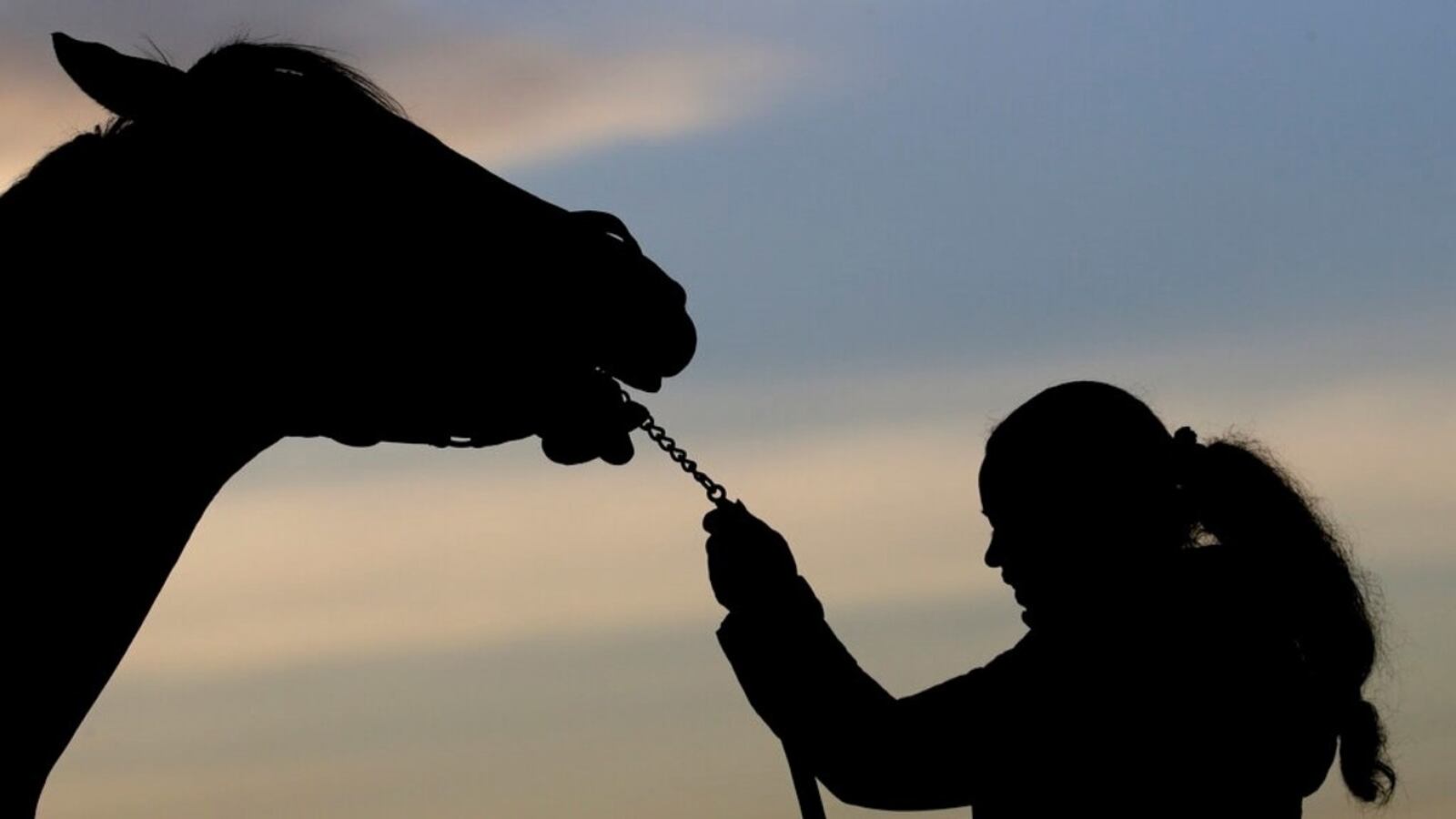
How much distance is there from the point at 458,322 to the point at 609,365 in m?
0.31

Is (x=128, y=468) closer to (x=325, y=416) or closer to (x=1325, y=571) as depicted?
(x=325, y=416)

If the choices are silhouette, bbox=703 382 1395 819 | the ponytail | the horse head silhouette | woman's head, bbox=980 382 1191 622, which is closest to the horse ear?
the horse head silhouette

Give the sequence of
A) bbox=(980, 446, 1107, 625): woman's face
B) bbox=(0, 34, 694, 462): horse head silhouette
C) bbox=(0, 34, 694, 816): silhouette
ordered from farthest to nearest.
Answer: bbox=(980, 446, 1107, 625): woman's face < bbox=(0, 34, 694, 462): horse head silhouette < bbox=(0, 34, 694, 816): silhouette

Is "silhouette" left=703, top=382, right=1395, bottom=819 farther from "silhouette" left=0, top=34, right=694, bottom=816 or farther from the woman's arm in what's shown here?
"silhouette" left=0, top=34, right=694, bottom=816

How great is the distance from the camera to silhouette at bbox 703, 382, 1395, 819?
3.08 m

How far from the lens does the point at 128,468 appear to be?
280cm

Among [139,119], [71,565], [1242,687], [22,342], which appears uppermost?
[139,119]

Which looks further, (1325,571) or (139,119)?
(1325,571)

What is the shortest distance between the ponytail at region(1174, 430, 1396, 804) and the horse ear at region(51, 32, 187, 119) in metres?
2.10

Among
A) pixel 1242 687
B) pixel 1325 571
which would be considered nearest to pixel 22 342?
pixel 1242 687

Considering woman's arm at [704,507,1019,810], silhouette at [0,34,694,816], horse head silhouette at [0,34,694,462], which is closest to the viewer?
silhouette at [0,34,694,816]

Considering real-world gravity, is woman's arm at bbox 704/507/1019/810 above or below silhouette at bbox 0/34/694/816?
below

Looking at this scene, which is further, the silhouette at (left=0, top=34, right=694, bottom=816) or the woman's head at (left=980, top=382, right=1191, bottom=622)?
the woman's head at (left=980, top=382, right=1191, bottom=622)

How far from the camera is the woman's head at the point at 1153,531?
320 centimetres
